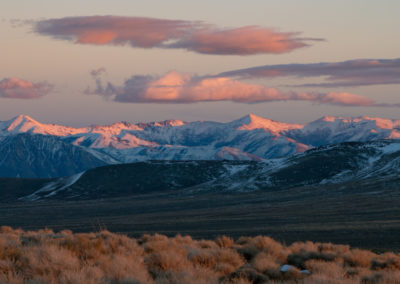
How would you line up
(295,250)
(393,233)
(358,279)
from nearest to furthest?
1. (358,279)
2. (295,250)
3. (393,233)

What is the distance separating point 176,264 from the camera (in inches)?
733

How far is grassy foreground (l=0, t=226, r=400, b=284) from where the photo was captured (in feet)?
50.9

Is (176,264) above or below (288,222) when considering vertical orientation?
above

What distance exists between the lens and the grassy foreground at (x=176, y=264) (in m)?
15.5

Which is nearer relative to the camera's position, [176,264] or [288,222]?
[176,264]

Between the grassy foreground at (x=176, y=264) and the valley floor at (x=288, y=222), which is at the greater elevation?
the grassy foreground at (x=176, y=264)

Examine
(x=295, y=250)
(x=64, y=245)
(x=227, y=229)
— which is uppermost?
(x=64, y=245)

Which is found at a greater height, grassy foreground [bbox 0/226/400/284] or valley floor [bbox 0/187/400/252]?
grassy foreground [bbox 0/226/400/284]

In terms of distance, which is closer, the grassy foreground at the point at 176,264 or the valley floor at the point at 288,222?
the grassy foreground at the point at 176,264

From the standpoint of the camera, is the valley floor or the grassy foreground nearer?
the grassy foreground

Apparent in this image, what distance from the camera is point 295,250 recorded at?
24328 millimetres

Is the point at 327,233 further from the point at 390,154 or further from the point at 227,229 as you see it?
the point at 390,154

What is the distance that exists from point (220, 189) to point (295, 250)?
153489 mm

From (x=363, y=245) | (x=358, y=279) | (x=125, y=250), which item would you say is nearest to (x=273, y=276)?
(x=358, y=279)
